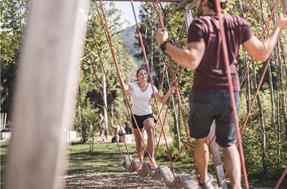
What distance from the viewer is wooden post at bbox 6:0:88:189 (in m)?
1.01

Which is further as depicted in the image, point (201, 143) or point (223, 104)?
point (201, 143)

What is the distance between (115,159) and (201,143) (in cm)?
919

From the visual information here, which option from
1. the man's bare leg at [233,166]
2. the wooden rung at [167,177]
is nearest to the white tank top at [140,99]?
the wooden rung at [167,177]

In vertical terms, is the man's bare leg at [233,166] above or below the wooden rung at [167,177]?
above

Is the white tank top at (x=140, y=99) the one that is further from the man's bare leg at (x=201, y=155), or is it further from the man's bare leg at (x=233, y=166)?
the man's bare leg at (x=233, y=166)

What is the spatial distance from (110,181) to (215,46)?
5233mm

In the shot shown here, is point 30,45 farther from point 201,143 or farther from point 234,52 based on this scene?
point 201,143

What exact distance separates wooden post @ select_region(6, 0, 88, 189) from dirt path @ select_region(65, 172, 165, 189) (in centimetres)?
545

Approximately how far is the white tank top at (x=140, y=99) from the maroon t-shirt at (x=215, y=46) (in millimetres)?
2739

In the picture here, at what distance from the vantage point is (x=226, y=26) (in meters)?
2.17

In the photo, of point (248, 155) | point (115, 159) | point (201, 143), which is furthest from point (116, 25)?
point (201, 143)

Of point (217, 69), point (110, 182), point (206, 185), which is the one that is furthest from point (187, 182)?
point (110, 182)

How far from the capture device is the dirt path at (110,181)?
6527mm

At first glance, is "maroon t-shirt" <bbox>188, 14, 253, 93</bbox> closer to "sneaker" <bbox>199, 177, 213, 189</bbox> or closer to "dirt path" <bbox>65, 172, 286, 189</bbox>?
"sneaker" <bbox>199, 177, 213, 189</bbox>
